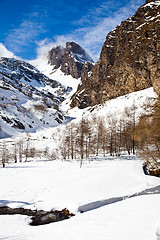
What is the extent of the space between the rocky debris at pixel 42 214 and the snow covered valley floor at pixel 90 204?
0.34 meters

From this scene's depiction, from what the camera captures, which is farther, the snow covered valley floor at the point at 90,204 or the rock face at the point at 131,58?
the rock face at the point at 131,58

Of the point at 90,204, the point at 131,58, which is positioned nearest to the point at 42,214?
the point at 90,204

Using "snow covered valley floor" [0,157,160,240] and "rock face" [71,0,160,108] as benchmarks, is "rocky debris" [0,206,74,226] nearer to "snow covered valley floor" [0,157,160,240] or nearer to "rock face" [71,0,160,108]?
"snow covered valley floor" [0,157,160,240]

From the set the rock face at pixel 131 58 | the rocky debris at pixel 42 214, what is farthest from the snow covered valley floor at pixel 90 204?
the rock face at pixel 131 58

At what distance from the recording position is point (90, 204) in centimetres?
953

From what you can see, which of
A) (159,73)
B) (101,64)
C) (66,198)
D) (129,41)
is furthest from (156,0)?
(66,198)

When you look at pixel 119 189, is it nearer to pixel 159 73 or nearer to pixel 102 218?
pixel 102 218

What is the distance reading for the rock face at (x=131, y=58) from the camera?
5772 cm

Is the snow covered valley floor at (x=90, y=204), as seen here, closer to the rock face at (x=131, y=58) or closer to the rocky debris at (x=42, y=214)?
the rocky debris at (x=42, y=214)

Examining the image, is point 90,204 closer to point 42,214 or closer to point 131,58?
point 42,214

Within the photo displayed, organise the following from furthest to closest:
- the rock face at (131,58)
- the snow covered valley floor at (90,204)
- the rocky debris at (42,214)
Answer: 1. the rock face at (131,58)
2. the rocky debris at (42,214)
3. the snow covered valley floor at (90,204)

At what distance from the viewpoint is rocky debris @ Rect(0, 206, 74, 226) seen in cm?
865

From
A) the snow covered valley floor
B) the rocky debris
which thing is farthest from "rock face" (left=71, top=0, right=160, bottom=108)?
the rocky debris

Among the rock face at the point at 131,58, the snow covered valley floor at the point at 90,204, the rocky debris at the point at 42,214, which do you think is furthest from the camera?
the rock face at the point at 131,58
